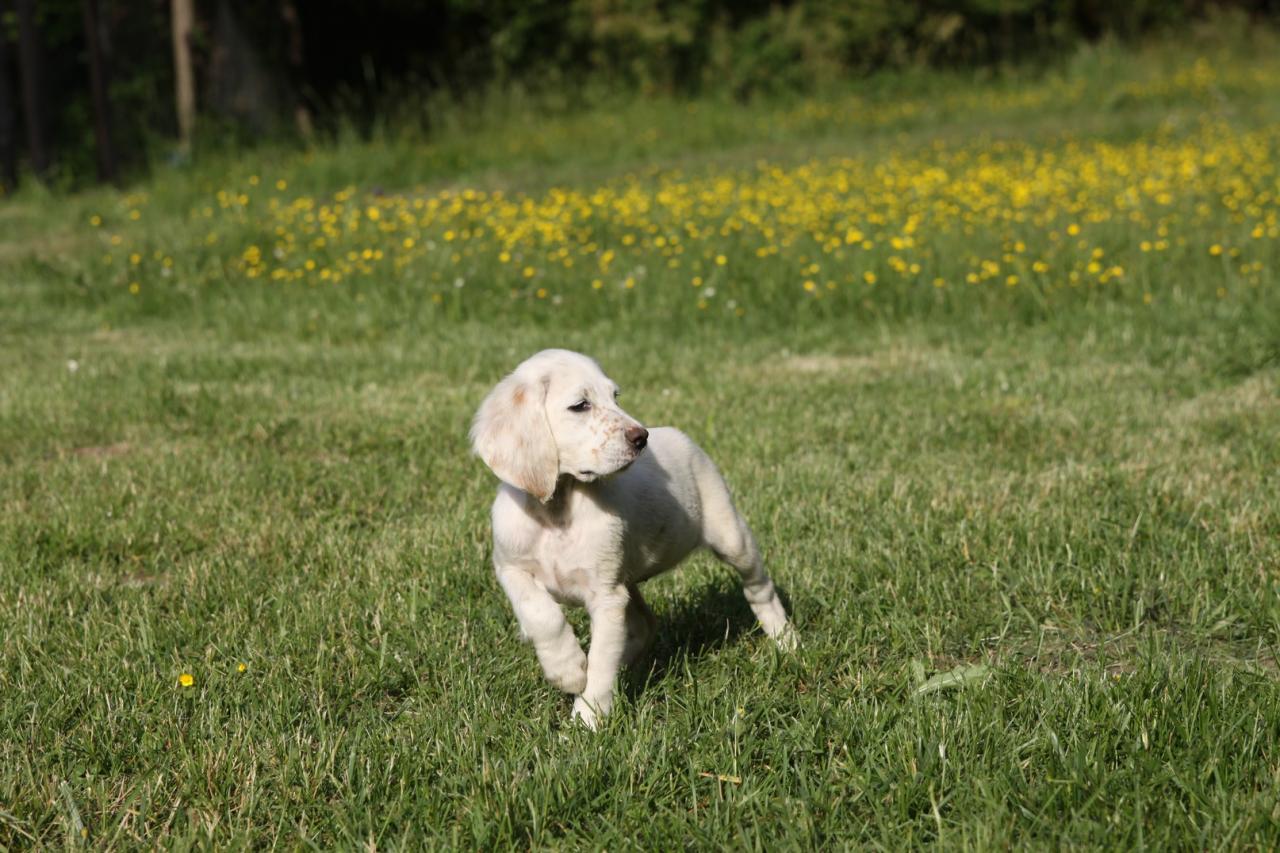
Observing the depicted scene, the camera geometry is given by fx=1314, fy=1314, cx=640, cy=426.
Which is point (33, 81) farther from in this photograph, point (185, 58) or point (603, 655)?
point (603, 655)

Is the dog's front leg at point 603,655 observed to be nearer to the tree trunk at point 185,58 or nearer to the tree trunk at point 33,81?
the tree trunk at point 33,81

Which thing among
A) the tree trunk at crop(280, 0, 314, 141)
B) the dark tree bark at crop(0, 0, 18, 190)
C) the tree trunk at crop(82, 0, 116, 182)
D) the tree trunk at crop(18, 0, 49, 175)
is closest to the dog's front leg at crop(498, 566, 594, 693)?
the tree trunk at crop(82, 0, 116, 182)

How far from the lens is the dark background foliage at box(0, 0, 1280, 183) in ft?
53.3

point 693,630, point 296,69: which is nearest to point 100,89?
point 296,69

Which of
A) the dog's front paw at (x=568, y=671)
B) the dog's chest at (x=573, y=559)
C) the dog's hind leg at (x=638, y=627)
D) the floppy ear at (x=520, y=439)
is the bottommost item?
the dog's hind leg at (x=638, y=627)

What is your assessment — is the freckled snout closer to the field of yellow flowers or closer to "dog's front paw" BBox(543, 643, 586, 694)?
"dog's front paw" BBox(543, 643, 586, 694)

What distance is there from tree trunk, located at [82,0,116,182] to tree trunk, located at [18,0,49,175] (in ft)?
1.72

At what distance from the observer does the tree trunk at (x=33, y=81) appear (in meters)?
12.9

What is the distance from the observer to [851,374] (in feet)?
21.4

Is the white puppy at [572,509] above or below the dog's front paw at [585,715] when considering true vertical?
above

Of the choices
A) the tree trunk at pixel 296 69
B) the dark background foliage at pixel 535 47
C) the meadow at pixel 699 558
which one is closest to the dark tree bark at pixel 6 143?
the dark background foliage at pixel 535 47

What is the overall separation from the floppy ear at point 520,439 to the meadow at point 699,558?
56 cm

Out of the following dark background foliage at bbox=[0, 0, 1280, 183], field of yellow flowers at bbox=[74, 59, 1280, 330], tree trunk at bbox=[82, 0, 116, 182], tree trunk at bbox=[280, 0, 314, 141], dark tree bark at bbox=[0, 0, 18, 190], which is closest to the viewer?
field of yellow flowers at bbox=[74, 59, 1280, 330]

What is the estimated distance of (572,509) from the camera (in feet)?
9.82
